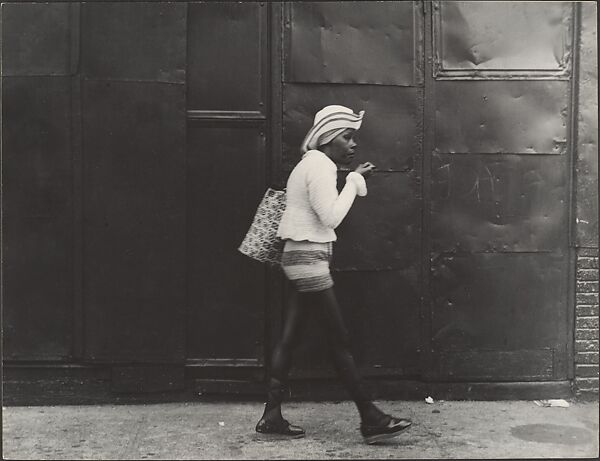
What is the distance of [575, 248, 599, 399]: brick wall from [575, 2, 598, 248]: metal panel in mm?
209

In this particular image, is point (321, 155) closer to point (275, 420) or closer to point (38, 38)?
point (275, 420)

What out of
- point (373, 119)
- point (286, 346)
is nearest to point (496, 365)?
point (286, 346)

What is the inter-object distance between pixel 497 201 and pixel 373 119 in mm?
1044

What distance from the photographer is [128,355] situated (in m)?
5.77

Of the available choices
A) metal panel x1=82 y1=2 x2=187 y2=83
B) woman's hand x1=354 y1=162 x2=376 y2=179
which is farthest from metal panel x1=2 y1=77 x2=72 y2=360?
woman's hand x1=354 y1=162 x2=376 y2=179

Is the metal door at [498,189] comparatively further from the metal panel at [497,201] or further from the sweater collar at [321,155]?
the sweater collar at [321,155]

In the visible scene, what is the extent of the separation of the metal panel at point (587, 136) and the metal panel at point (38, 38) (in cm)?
347

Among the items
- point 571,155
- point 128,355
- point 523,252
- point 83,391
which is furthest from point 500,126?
point 83,391

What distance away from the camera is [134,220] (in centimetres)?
570

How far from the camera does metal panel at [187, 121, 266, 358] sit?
5.73 meters

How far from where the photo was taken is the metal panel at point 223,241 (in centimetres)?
573

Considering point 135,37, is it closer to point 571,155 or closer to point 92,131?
point 92,131

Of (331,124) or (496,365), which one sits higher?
(331,124)

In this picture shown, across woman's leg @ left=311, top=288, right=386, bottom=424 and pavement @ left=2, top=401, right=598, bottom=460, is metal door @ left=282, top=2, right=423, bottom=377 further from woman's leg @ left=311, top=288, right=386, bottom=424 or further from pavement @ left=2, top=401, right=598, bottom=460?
woman's leg @ left=311, top=288, right=386, bottom=424
